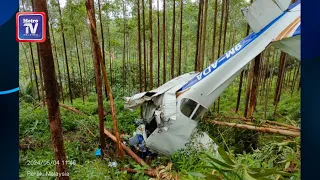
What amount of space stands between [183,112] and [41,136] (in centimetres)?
249

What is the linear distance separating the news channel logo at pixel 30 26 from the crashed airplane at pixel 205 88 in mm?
2515

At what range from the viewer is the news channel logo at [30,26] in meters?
1.55

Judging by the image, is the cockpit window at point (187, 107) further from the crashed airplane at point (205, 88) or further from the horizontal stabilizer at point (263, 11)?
the horizontal stabilizer at point (263, 11)

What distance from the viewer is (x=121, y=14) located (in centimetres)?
985

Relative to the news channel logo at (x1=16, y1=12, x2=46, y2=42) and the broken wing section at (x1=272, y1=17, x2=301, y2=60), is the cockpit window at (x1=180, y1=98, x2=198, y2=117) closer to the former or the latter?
the broken wing section at (x1=272, y1=17, x2=301, y2=60)

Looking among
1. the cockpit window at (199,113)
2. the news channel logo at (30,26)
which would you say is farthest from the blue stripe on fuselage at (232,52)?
the news channel logo at (30,26)

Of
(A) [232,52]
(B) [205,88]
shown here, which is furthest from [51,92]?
(A) [232,52]

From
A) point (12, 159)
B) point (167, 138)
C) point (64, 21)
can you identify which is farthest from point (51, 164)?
point (64, 21)

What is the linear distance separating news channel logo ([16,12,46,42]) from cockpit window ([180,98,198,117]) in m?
2.93

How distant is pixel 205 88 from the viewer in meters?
4.10

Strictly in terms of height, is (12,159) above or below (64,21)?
below
